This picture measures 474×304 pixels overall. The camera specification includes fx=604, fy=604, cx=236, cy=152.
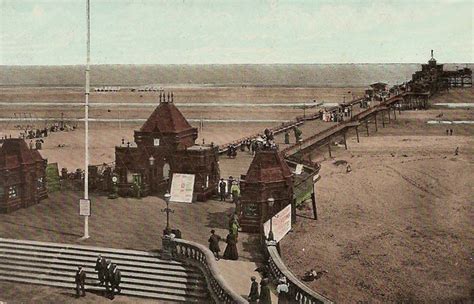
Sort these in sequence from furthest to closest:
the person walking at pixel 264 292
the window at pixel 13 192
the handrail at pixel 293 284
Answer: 1. the window at pixel 13 192
2. the person walking at pixel 264 292
3. the handrail at pixel 293 284

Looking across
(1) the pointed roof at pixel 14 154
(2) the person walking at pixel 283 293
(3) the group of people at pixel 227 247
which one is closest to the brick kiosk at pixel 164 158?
(1) the pointed roof at pixel 14 154

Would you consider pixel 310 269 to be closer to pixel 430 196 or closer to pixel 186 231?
pixel 186 231

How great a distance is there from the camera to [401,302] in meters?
20.7

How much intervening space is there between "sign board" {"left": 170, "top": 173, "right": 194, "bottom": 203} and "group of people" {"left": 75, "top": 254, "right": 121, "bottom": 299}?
7921 millimetres

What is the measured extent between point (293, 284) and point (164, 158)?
17241 millimetres

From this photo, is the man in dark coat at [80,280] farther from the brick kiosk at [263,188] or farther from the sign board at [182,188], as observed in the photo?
the sign board at [182,188]

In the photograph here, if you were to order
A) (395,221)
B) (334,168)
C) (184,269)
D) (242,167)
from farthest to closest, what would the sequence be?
(334,168) < (242,167) < (395,221) < (184,269)

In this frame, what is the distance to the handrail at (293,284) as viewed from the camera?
50.6 feet

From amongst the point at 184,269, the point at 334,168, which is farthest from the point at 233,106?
the point at 184,269

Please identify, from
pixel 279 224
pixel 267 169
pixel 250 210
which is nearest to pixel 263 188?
pixel 267 169

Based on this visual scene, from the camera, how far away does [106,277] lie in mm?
19766

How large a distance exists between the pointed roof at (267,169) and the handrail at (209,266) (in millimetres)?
5212

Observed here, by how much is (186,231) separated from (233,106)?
82839 mm

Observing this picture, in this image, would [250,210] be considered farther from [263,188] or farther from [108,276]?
[108,276]
